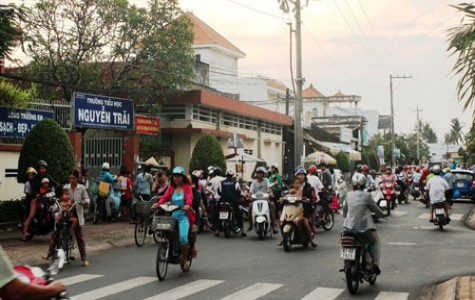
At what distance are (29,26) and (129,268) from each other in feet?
52.4

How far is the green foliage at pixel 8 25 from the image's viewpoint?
1257cm

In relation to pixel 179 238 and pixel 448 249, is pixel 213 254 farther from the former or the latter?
pixel 448 249

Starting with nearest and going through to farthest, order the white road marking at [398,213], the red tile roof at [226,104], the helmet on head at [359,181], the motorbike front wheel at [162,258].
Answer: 1. the helmet on head at [359,181]
2. the motorbike front wheel at [162,258]
3. the white road marking at [398,213]
4. the red tile roof at [226,104]

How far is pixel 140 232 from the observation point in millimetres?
15594

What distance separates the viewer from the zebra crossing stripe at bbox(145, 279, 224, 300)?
29.1 ft

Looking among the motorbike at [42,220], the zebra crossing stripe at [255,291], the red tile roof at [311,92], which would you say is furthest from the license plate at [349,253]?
the red tile roof at [311,92]

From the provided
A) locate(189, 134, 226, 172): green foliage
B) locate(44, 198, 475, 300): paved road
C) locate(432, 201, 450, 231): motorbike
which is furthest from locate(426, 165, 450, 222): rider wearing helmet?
locate(189, 134, 226, 172): green foliage

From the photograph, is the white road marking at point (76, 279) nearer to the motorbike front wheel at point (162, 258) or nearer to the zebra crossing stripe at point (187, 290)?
the motorbike front wheel at point (162, 258)

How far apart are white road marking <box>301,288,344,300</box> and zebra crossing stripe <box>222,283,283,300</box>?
612 mm

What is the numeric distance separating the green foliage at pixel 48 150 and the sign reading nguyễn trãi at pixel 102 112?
2.14 m

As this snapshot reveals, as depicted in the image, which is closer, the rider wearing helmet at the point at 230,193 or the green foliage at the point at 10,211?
the green foliage at the point at 10,211

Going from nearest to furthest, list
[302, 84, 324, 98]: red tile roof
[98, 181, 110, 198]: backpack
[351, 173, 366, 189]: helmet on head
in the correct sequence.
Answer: [351, 173, 366, 189]: helmet on head → [98, 181, 110, 198]: backpack → [302, 84, 324, 98]: red tile roof

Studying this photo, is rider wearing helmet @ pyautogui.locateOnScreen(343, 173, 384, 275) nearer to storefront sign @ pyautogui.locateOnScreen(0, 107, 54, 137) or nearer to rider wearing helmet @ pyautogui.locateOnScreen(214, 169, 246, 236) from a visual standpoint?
rider wearing helmet @ pyautogui.locateOnScreen(214, 169, 246, 236)

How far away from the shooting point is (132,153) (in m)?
24.0
